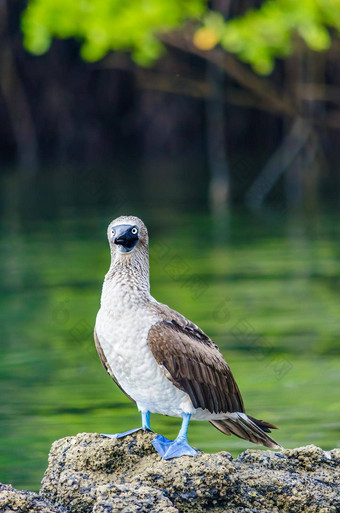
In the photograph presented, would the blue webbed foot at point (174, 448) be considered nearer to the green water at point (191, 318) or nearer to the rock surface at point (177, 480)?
the rock surface at point (177, 480)

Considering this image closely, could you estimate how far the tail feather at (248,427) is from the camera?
5617mm

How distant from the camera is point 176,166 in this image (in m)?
41.0

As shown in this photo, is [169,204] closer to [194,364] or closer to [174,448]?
[194,364]

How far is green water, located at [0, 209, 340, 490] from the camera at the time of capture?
8.18 metres

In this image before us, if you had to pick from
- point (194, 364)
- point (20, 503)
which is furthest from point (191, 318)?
point (20, 503)

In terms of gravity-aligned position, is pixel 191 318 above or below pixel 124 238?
above

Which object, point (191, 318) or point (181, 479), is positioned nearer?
point (181, 479)

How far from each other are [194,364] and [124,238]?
0.63 m

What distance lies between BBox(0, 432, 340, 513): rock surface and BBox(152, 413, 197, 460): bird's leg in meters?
0.03

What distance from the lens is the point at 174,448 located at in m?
5.30

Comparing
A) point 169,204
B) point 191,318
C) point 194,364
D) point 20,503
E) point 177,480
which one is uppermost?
point 169,204

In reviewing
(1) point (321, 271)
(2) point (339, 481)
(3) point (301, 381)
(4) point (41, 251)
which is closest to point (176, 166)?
(4) point (41, 251)

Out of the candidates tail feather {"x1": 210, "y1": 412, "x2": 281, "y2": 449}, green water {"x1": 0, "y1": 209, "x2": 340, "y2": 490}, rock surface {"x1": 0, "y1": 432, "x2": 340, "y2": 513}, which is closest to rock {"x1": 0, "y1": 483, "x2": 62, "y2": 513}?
rock surface {"x1": 0, "y1": 432, "x2": 340, "y2": 513}

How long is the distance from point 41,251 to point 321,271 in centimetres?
505
